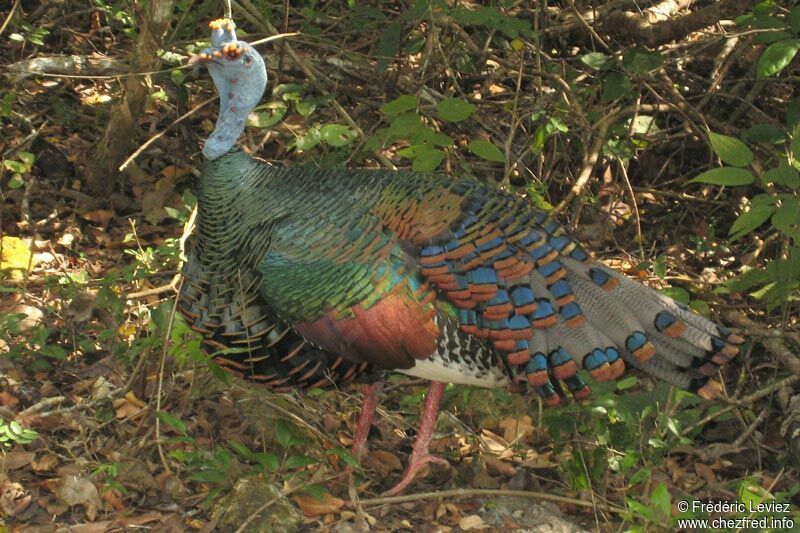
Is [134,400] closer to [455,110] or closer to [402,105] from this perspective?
[402,105]

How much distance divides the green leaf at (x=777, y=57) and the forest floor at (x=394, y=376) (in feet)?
1.42

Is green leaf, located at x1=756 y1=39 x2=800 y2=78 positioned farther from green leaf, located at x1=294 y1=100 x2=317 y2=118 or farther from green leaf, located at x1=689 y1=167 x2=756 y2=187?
green leaf, located at x1=294 y1=100 x2=317 y2=118

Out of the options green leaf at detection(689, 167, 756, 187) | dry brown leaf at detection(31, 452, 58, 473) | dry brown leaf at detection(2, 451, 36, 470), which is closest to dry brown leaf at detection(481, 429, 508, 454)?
green leaf at detection(689, 167, 756, 187)

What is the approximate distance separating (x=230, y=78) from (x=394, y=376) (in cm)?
180

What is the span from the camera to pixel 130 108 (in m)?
6.29

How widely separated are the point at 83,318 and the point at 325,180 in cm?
195

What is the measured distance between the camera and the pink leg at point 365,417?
16.2 feet

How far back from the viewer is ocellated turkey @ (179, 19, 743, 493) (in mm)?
4262

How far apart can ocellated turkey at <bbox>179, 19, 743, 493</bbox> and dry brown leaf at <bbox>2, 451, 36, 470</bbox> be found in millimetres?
987

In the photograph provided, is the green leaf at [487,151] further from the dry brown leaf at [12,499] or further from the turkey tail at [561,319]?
the dry brown leaf at [12,499]

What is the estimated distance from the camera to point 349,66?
6941 mm

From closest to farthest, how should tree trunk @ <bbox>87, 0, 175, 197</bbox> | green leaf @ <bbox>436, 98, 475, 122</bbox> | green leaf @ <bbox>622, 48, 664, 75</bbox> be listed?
green leaf @ <bbox>436, 98, 475, 122</bbox> → tree trunk @ <bbox>87, 0, 175, 197</bbox> → green leaf @ <bbox>622, 48, 664, 75</bbox>

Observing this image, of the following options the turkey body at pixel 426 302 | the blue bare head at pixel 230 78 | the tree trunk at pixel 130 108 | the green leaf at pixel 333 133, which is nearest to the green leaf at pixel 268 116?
the green leaf at pixel 333 133

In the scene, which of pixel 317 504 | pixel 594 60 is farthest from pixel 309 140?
pixel 317 504
